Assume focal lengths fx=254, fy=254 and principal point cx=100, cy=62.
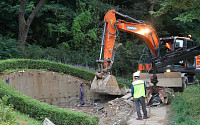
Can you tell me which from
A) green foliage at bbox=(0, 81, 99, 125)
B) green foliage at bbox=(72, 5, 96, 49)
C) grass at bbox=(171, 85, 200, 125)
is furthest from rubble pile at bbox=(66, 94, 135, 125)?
green foliage at bbox=(72, 5, 96, 49)

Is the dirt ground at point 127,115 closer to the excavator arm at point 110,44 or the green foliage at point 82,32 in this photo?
the excavator arm at point 110,44

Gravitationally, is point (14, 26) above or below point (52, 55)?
above

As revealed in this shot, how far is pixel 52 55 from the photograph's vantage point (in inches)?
732

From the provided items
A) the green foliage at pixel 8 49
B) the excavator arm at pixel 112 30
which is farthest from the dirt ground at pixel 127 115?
the green foliage at pixel 8 49

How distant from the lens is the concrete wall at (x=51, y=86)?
12.8m

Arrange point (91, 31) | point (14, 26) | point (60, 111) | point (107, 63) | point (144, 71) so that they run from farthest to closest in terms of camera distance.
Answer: point (14, 26)
point (91, 31)
point (144, 71)
point (107, 63)
point (60, 111)

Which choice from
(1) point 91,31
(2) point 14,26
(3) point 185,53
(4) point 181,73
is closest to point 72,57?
(1) point 91,31

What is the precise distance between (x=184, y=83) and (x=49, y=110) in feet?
27.3

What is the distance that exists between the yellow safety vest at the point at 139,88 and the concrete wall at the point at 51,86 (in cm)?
620

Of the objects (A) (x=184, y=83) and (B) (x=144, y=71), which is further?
(B) (x=144, y=71)

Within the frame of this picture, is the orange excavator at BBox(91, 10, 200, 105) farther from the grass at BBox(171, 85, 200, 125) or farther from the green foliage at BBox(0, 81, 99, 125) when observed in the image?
the green foliage at BBox(0, 81, 99, 125)

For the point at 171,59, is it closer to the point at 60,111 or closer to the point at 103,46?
the point at 103,46

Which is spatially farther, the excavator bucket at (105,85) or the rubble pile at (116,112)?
the excavator bucket at (105,85)

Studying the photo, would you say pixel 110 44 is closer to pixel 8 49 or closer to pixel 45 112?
pixel 45 112
